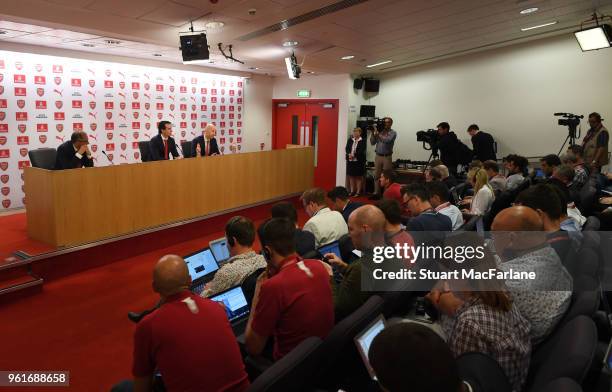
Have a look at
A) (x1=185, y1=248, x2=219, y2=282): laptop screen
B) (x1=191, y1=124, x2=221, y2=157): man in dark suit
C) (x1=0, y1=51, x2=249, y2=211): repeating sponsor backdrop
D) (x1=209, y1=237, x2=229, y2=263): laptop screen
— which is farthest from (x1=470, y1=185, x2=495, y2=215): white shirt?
(x1=0, y1=51, x2=249, y2=211): repeating sponsor backdrop

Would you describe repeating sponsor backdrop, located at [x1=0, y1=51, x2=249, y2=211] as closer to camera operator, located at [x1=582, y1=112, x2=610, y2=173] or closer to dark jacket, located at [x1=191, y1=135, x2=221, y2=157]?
dark jacket, located at [x1=191, y1=135, x2=221, y2=157]

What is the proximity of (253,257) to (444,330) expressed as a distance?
1.25 m

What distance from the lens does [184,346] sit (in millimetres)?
1636

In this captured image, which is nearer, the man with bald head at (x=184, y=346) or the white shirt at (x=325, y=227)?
the man with bald head at (x=184, y=346)

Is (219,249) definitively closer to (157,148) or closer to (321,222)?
(321,222)

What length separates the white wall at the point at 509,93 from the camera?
7504mm

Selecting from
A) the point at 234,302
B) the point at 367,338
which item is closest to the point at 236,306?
the point at 234,302

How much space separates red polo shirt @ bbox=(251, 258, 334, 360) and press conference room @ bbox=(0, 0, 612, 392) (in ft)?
0.03

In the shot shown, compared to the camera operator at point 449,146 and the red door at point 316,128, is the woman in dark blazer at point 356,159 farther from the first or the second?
the camera operator at point 449,146

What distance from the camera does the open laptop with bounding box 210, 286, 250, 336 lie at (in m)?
2.35

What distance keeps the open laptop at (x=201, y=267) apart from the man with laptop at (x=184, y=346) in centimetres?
105

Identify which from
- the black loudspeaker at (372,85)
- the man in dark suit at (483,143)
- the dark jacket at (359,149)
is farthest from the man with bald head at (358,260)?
the black loudspeaker at (372,85)

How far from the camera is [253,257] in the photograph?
8.48ft

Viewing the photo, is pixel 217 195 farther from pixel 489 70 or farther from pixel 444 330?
pixel 489 70
